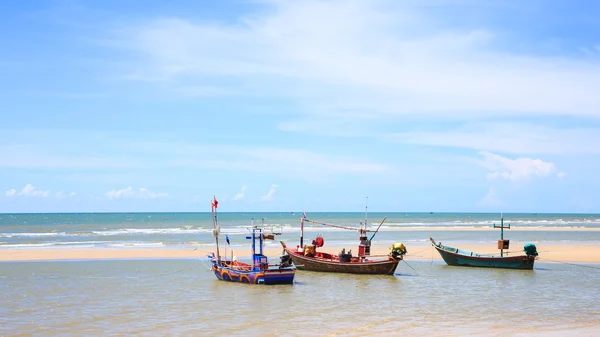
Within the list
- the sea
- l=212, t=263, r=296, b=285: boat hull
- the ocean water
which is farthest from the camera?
the ocean water

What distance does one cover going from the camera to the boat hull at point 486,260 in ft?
108

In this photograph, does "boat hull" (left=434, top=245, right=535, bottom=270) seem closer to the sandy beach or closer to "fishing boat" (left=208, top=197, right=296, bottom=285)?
the sandy beach

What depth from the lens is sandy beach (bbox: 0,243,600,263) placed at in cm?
3850

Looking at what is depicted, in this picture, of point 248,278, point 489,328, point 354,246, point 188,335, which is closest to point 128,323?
point 188,335

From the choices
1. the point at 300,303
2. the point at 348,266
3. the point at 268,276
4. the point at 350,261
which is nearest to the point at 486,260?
the point at 350,261

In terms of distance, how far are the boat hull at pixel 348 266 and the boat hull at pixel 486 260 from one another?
5.96 metres

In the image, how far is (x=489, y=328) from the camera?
17750 millimetres

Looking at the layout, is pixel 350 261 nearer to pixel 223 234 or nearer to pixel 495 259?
pixel 495 259

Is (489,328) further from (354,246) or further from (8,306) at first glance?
(354,246)

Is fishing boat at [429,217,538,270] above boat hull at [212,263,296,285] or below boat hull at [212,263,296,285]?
above

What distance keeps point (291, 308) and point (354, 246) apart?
2857 cm

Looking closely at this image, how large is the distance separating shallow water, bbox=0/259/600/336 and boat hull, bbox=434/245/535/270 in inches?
43.3

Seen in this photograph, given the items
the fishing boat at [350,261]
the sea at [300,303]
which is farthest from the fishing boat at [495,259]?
the fishing boat at [350,261]

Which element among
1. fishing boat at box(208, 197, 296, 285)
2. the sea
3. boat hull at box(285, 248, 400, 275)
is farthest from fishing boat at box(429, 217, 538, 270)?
fishing boat at box(208, 197, 296, 285)
